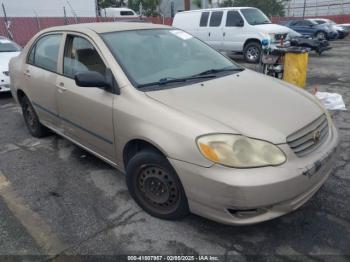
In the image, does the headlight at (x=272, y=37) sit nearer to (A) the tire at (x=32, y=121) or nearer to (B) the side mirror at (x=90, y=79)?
(A) the tire at (x=32, y=121)

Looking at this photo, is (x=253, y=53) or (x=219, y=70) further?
(x=253, y=53)

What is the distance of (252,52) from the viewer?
1227cm

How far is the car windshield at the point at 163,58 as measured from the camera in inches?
125

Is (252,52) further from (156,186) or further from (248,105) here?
(156,186)

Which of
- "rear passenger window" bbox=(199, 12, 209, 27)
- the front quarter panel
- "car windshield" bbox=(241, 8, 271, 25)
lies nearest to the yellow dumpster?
the front quarter panel

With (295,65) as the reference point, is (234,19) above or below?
above

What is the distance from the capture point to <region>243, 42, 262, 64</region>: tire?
12039 millimetres

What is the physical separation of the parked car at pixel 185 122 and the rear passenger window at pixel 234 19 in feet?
29.6

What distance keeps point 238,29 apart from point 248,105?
A: 10.3m

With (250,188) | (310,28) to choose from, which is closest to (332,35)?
(310,28)

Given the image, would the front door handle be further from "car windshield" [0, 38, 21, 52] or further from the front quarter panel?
"car windshield" [0, 38, 21, 52]

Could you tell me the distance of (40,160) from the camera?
432cm

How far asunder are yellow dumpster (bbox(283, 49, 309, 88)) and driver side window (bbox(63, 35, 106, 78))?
4684mm

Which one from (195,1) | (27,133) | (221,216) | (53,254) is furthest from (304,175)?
(195,1)
